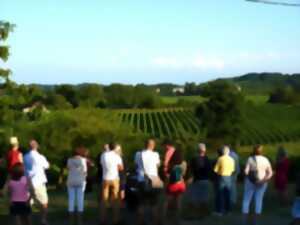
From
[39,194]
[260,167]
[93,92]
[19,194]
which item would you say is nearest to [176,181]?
[260,167]

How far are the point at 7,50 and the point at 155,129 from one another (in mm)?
69852

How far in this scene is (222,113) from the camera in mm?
88250

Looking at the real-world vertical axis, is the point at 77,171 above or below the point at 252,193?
above

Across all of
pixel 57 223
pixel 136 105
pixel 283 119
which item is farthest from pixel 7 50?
pixel 136 105

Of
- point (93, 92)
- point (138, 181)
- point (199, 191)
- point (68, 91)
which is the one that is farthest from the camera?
point (93, 92)

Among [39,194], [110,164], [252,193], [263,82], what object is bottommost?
[39,194]

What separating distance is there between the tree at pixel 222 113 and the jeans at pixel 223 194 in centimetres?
7157

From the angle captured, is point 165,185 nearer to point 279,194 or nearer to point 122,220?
point 122,220

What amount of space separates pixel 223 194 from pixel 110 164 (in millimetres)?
2735

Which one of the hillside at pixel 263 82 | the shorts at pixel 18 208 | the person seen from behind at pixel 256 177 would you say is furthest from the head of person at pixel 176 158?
the hillside at pixel 263 82

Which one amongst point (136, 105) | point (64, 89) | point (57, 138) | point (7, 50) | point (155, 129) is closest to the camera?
point (7, 50)

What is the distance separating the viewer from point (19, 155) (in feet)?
43.8

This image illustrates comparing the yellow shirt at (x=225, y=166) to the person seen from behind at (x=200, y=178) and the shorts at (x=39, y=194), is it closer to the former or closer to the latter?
the person seen from behind at (x=200, y=178)

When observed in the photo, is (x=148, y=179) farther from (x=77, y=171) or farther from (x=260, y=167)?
(x=260, y=167)
